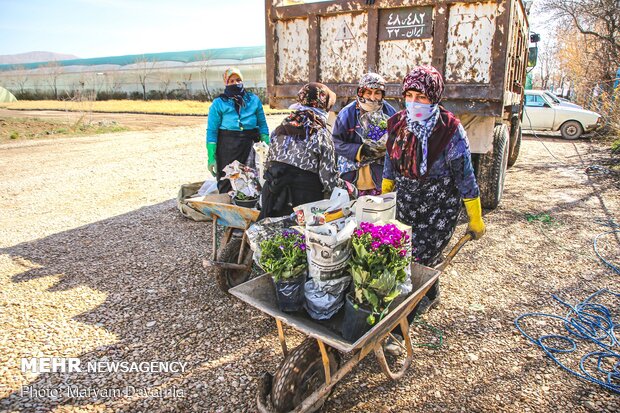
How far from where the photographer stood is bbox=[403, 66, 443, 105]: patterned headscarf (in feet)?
8.76

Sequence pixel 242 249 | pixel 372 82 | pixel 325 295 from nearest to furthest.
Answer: pixel 325 295 < pixel 372 82 < pixel 242 249

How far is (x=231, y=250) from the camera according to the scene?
3770 mm

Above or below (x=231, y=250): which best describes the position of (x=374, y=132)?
above

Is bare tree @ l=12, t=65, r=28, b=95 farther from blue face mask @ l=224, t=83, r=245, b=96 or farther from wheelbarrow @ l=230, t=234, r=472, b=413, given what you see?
wheelbarrow @ l=230, t=234, r=472, b=413

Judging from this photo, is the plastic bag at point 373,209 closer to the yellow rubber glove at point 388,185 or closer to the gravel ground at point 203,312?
the yellow rubber glove at point 388,185

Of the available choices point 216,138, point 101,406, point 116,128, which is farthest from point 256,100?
point 116,128

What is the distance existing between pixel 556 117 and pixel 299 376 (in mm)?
14663

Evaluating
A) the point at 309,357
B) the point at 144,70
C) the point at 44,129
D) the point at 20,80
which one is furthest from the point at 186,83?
the point at 309,357

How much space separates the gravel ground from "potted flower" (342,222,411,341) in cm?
73

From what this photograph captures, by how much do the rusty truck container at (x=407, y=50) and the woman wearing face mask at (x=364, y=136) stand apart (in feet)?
4.69

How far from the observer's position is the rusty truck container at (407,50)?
4.32 m

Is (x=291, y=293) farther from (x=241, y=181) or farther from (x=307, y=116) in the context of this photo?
(x=241, y=181)

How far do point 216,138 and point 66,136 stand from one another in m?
13.1

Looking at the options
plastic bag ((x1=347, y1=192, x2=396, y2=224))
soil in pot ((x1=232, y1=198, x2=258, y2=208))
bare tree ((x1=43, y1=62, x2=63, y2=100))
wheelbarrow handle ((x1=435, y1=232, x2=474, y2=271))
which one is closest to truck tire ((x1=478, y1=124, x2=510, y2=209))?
wheelbarrow handle ((x1=435, y1=232, x2=474, y2=271))
